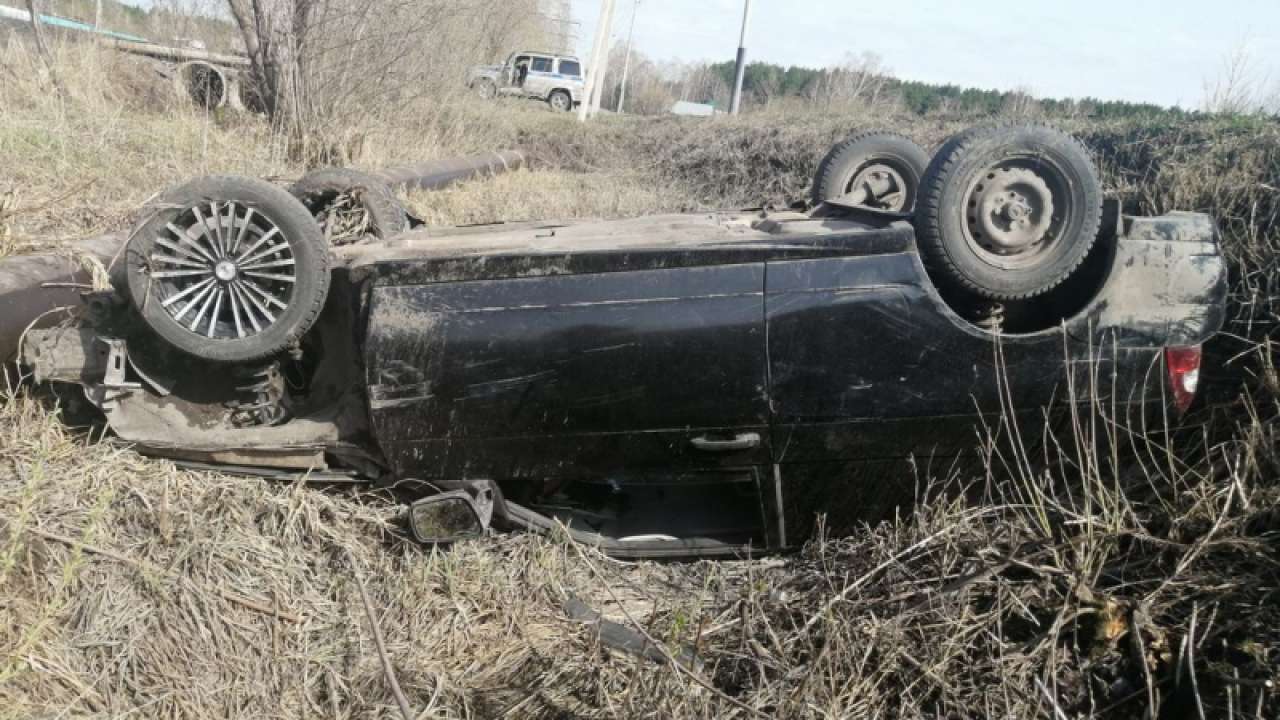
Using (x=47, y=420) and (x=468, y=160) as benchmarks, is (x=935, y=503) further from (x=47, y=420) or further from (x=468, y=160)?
(x=468, y=160)

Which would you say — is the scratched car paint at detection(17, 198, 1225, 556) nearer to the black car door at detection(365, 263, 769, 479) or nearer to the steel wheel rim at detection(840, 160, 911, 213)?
the black car door at detection(365, 263, 769, 479)

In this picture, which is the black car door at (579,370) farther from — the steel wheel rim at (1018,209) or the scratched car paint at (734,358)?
the steel wheel rim at (1018,209)

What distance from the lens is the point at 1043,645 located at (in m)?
2.34

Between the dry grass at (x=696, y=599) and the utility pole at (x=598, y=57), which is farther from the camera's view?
the utility pole at (x=598, y=57)

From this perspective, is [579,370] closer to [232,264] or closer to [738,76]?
[232,264]

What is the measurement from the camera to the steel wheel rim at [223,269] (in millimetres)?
3043

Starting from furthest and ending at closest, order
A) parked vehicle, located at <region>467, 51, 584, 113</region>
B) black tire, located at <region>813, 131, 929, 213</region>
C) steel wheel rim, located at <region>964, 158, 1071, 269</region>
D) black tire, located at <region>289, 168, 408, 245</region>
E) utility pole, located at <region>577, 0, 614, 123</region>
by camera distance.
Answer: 1. parked vehicle, located at <region>467, 51, 584, 113</region>
2. utility pole, located at <region>577, 0, 614, 123</region>
3. black tire, located at <region>813, 131, 929, 213</region>
4. black tire, located at <region>289, 168, 408, 245</region>
5. steel wheel rim, located at <region>964, 158, 1071, 269</region>

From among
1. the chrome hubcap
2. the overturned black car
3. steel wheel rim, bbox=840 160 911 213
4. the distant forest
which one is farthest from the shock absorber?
the distant forest

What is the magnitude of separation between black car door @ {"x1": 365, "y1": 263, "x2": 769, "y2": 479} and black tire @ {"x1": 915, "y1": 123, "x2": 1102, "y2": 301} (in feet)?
2.17

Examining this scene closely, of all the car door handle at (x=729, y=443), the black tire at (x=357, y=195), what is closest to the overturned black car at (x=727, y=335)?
the car door handle at (x=729, y=443)

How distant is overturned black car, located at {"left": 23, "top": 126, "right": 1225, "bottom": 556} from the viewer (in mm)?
2773

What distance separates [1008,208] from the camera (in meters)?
2.87

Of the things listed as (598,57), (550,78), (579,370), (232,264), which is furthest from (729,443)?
(550,78)

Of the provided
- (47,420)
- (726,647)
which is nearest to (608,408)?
(726,647)
